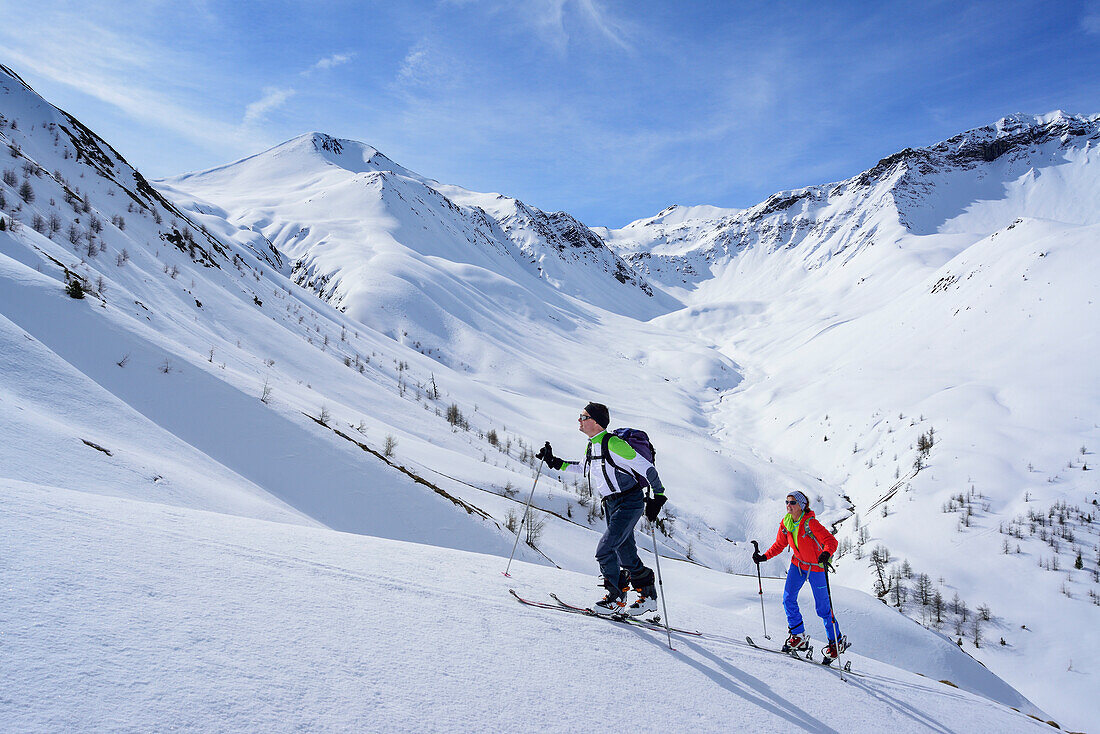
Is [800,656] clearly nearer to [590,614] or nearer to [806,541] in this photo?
[806,541]

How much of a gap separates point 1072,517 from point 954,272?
1307 inches

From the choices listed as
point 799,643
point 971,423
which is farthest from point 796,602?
point 971,423

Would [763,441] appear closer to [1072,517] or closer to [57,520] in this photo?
[1072,517]

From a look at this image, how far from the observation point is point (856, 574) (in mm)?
13586

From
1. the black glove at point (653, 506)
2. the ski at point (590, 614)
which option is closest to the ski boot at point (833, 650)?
the ski at point (590, 614)

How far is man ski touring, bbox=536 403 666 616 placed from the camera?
4793mm

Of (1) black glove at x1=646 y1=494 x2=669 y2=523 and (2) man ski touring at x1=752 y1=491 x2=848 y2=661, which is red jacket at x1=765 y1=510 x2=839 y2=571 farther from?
(1) black glove at x1=646 y1=494 x2=669 y2=523

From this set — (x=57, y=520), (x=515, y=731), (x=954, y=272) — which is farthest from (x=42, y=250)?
(x=954, y=272)

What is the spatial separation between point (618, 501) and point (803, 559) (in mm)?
2633

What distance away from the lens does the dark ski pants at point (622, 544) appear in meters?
4.88

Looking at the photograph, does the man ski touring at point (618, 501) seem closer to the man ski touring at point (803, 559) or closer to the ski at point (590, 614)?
the ski at point (590, 614)

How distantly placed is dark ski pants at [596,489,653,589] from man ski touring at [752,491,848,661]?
1637 mm

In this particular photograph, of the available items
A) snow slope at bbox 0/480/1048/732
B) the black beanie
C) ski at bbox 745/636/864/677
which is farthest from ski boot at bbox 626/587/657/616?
the black beanie

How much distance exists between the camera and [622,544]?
5.05 metres
